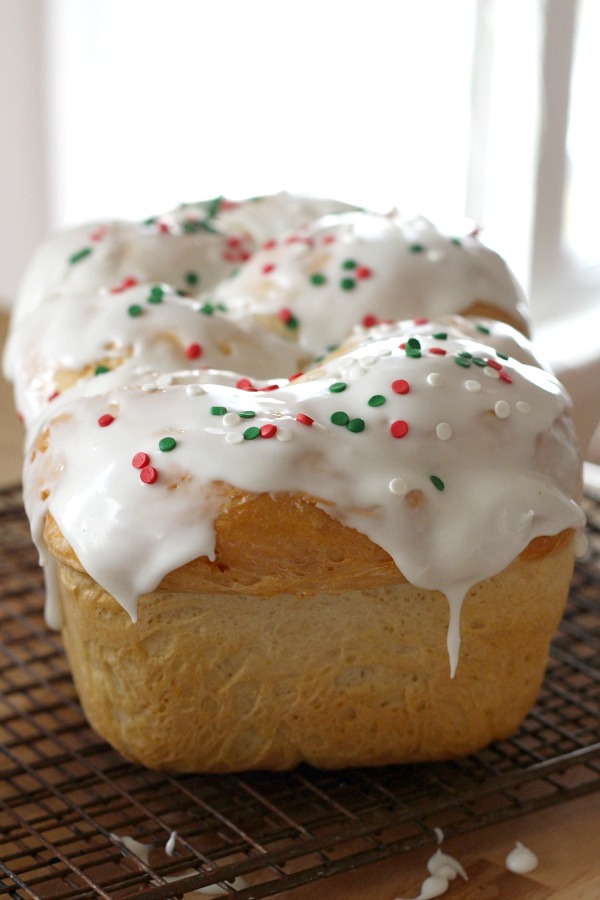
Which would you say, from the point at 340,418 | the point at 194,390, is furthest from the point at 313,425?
the point at 194,390

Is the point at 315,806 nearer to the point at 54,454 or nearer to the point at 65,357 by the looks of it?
the point at 54,454

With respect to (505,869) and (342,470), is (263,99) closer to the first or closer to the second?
(342,470)

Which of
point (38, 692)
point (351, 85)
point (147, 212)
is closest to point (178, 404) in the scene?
point (38, 692)

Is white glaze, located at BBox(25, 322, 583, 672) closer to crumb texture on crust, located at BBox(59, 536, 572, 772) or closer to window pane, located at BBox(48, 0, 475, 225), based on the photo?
crumb texture on crust, located at BBox(59, 536, 572, 772)

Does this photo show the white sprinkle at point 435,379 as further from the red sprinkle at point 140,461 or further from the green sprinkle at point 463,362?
the red sprinkle at point 140,461

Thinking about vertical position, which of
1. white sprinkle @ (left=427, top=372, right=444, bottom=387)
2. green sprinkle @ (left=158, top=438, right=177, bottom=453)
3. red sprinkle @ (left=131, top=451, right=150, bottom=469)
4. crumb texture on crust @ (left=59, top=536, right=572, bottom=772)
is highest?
white sprinkle @ (left=427, top=372, right=444, bottom=387)

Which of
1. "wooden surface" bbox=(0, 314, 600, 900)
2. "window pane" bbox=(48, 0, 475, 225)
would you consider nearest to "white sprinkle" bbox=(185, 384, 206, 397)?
"wooden surface" bbox=(0, 314, 600, 900)
